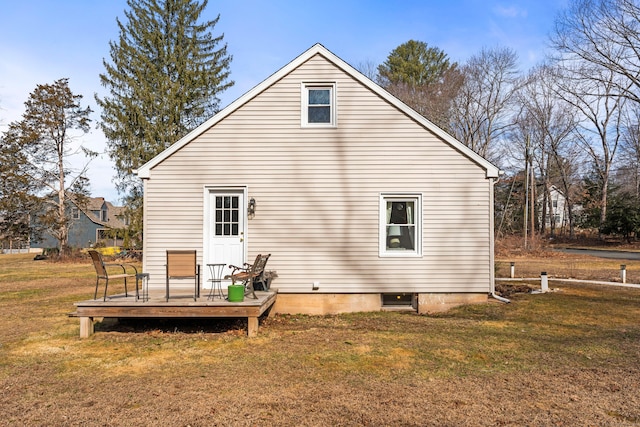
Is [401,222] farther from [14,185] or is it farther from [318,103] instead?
[14,185]

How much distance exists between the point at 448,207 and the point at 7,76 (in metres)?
24.1

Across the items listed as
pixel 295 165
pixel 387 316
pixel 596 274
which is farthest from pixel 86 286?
pixel 596 274

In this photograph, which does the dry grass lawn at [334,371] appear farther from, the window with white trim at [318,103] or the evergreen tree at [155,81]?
the evergreen tree at [155,81]

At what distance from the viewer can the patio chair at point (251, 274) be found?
23.4 feet

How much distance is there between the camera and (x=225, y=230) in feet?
29.1

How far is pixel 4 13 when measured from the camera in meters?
12.4

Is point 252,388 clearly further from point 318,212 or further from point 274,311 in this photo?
point 318,212

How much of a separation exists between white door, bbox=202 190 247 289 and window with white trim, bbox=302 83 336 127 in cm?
226

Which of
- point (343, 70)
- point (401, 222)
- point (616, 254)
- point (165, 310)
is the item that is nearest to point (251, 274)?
point (165, 310)

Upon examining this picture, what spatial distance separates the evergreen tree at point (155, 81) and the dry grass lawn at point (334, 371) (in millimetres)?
17385

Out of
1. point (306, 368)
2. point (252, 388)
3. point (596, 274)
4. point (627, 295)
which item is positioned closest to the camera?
point (252, 388)

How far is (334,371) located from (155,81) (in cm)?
2389

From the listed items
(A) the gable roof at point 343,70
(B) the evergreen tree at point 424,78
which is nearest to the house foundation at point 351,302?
(A) the gable roof at point 343,70

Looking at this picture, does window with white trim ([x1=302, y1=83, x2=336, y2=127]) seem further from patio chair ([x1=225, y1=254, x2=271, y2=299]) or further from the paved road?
the paved road
